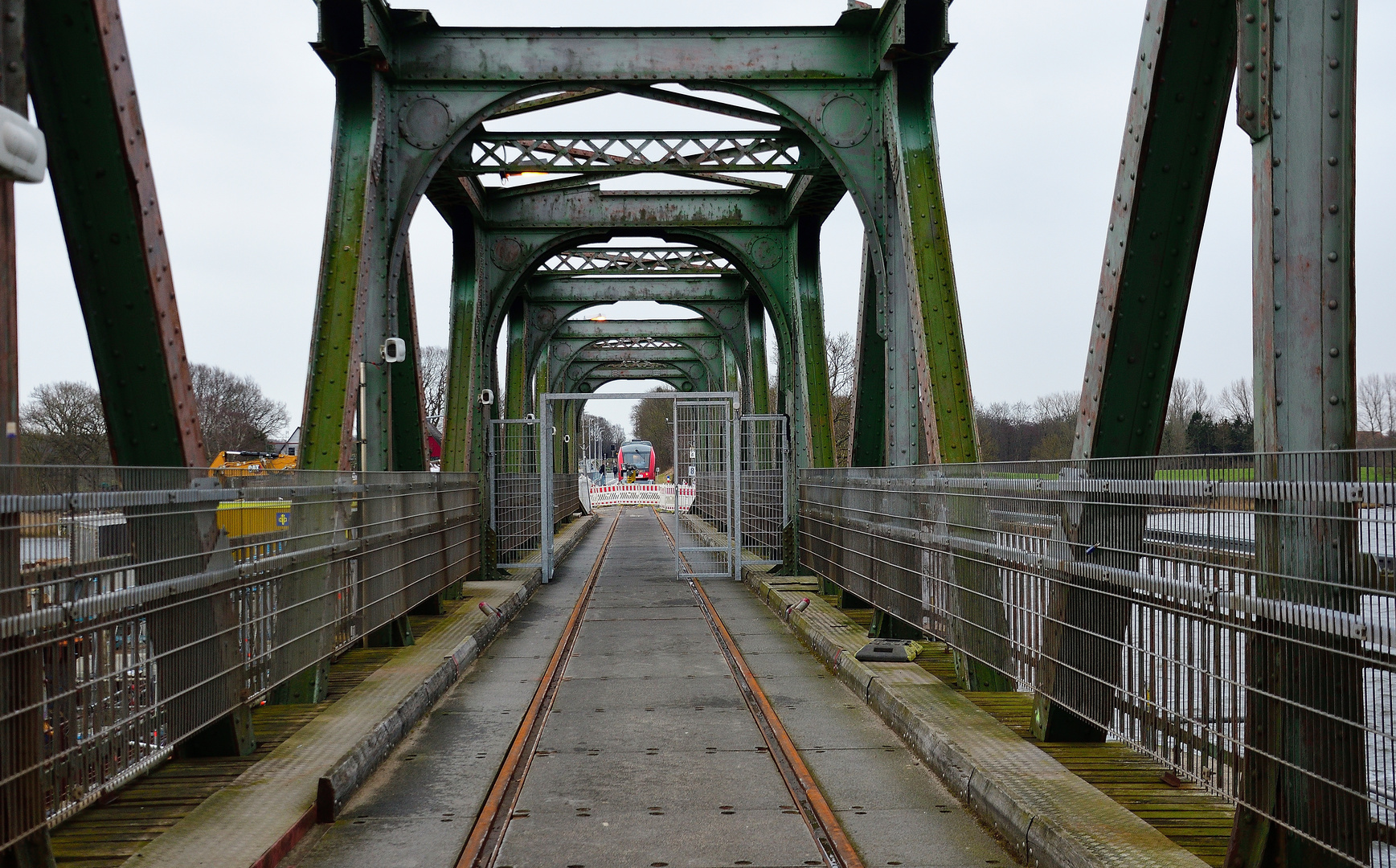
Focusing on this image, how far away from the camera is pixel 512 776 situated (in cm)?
685

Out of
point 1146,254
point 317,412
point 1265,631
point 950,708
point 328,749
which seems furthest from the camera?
point 317,412

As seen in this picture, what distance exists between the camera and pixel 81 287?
597 cm

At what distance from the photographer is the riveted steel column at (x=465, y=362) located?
17078 mm

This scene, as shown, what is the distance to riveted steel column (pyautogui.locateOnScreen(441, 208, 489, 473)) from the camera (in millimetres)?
17078

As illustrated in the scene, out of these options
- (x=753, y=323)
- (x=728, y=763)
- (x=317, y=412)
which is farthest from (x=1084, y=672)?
(x=753, y=323)

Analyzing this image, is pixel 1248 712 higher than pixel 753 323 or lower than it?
lower

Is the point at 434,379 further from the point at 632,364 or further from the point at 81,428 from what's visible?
the point at 81,428

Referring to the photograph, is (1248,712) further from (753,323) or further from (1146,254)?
(753,323)

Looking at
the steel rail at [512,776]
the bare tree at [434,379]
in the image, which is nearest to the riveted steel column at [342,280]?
the steel rail at [512,776]

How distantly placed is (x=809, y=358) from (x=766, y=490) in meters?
2.95

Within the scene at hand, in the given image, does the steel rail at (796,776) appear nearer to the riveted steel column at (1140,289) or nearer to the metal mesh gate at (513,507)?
the riveted steel column at (1140,289)

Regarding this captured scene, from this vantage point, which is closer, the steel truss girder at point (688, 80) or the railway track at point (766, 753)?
the railway track at point (766, 753)

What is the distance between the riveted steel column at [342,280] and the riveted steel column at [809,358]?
7842mm

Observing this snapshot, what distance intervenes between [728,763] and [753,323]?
20.4m
